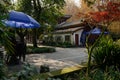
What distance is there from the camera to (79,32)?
34.6 meters

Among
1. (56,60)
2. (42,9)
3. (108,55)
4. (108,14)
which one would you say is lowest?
(56,60)

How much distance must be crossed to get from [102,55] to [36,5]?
19.6 metres

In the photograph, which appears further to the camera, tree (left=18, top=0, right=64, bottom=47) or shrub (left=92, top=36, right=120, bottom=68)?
tree (left=18, top=0, right=64, bottom=47)

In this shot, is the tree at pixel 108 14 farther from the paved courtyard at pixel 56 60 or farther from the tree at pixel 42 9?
the tree at pixel 42 9

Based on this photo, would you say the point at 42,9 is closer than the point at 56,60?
No

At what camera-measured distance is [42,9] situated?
27.2 meters

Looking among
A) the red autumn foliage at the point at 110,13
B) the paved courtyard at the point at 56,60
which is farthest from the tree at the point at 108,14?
the paved courtyard at the point at 56,60

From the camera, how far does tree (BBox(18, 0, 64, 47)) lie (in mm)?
26672

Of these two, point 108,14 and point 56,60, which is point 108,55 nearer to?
point 108,14

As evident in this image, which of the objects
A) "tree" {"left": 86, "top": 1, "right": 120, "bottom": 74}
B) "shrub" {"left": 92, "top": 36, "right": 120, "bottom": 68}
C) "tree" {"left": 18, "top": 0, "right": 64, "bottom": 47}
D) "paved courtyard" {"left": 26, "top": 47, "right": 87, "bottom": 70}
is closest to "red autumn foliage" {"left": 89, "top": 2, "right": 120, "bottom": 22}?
"tree" {"left": 86, "top": 1, "right": 120, "bottom": 74}

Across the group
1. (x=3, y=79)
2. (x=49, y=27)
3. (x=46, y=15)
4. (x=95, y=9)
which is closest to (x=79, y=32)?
(x=49, y=27)

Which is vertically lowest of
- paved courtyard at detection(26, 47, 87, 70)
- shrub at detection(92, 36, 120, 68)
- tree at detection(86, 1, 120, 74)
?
paved courtyard at detection(26, 47, 87, 70)

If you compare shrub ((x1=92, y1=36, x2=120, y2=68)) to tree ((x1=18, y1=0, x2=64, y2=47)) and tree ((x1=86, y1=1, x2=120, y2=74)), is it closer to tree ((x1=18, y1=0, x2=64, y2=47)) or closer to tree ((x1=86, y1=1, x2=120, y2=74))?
tree ((x1=86, y1=1, x2=120, y2=74))

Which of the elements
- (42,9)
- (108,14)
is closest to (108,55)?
(108,14)
